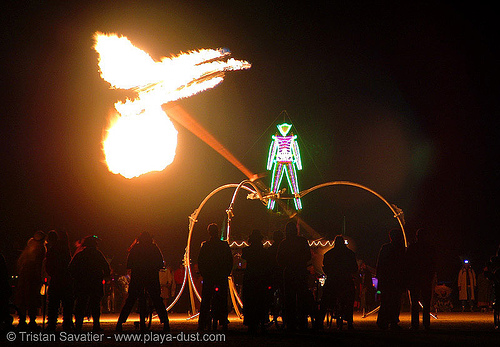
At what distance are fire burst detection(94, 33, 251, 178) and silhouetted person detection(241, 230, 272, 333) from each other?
7911 millimetres

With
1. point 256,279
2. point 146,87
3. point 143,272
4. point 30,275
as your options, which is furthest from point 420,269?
point 146,87

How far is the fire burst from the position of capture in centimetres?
1989

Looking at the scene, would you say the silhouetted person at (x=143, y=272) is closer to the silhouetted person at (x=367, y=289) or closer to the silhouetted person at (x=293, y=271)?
the silhouetted person at (x=293, y=271)

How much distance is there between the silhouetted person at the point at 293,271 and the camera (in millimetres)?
13398

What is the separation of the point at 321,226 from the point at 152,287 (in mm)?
38226

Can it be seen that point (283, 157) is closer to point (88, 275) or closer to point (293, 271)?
point (293, 271)

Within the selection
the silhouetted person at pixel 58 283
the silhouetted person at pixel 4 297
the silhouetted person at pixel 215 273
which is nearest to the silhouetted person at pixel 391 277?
the silhouetted person at pixel 215 273

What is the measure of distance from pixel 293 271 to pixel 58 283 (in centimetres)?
548

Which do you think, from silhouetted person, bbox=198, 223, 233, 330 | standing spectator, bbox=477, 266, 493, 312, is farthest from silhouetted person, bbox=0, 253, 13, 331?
standing spectator, bbox=477, 266, 493, 312

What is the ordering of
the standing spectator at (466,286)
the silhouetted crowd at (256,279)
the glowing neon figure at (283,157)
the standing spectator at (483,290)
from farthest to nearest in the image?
1. the glowing neon figure at (283,157)
2. the standing spectator at (483,290)
3. the standing spectator at (466,286)
4. the silhouetted crowd at (256,279)

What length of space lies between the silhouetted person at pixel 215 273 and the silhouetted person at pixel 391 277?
3.63m

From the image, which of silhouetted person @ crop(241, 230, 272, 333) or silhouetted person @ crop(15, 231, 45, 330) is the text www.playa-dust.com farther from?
silhouetted person @ crop(15, 231, 45, 330)

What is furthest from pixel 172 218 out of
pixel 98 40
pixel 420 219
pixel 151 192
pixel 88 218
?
pixel 98 40

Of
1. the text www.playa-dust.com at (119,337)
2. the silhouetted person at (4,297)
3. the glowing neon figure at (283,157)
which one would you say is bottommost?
the text www.playa-dust.com at (119,337)
